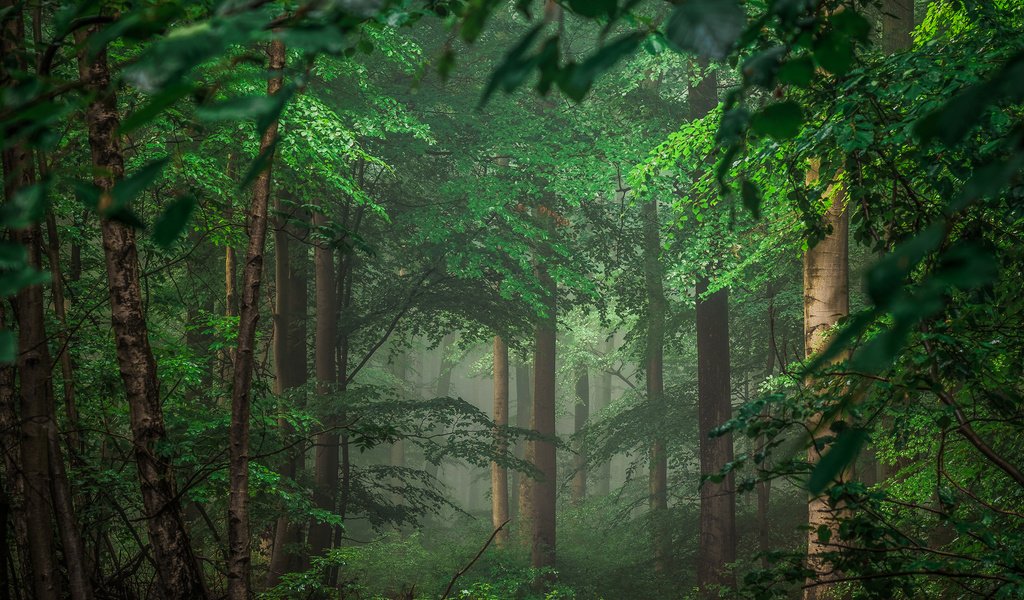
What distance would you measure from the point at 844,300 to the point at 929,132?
6.60m

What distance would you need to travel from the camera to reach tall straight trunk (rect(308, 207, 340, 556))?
1122 centimetres

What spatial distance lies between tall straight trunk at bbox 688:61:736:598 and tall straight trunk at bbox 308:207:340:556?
20.8ft

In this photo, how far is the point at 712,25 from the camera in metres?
0.77

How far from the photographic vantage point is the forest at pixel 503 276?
967 mm

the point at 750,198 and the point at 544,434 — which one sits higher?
the point at 544,434

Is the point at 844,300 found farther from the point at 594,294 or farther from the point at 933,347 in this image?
the point at 594,294

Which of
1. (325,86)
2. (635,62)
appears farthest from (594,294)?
(325,86)

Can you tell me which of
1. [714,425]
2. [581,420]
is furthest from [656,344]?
[581,420]

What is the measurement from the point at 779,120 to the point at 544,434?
16.6m

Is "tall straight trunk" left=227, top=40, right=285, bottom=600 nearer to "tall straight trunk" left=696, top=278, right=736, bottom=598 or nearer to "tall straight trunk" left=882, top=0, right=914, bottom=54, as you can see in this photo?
"tall straight trunk" left=882, top=0, right=914, bottom=54

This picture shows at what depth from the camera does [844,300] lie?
6.76 m

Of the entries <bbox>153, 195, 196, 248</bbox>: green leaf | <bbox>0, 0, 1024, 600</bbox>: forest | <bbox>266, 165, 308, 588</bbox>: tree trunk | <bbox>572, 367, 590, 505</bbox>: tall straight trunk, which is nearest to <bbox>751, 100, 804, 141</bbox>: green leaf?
<bbox>0, 0, 1024, 600</bbox>: forest

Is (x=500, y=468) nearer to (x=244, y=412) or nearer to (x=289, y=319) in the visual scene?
(x=289, y=319)

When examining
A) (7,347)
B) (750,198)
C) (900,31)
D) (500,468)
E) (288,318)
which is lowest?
(500,468)
